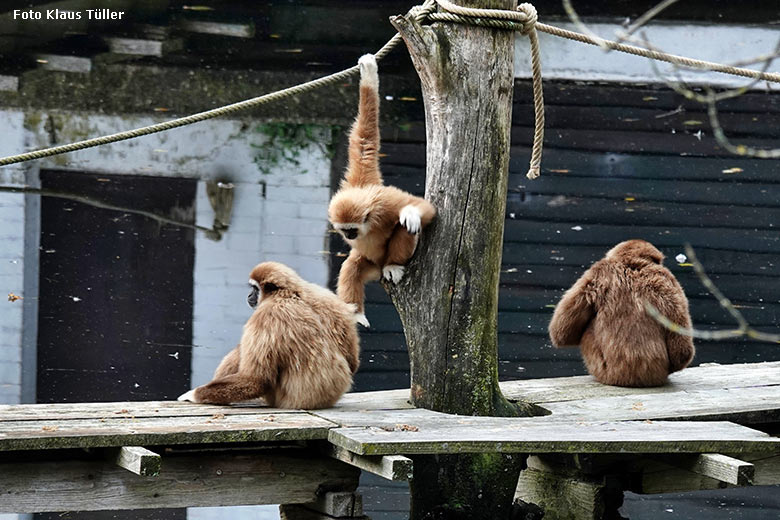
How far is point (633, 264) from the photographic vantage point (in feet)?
21.2

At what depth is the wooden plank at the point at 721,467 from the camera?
4.91 m

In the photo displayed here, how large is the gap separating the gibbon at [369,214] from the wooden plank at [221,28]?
10.5 metres

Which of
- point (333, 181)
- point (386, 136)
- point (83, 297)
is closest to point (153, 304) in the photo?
point (83, 297)

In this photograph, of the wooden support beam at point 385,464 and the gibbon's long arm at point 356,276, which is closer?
the wooden support beam at point 385,464

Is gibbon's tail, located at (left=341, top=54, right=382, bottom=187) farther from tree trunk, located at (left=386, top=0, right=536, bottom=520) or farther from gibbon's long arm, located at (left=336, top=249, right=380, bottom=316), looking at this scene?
gibbon's long arm, located at (left=336, top=249, right=380, bottom=316)

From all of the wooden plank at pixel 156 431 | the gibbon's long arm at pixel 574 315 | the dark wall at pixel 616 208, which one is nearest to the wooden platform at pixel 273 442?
the wooden plank at pixel 156 431

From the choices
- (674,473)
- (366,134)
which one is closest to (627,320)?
(674,473)

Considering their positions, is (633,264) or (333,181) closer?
(633,264)

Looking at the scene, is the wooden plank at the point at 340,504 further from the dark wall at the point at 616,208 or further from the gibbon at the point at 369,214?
the dark wall at the point at 616,208

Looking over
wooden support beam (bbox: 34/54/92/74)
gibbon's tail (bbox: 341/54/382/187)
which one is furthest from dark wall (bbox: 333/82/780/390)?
wooden support beam (bbox: 34/54/92/74)

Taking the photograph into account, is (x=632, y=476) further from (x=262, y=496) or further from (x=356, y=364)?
(x=262, y=496)

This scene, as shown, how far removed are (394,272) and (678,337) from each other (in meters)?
1.71

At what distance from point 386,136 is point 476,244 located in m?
7.49

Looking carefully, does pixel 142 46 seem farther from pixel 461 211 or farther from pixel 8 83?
pixel 461 211
